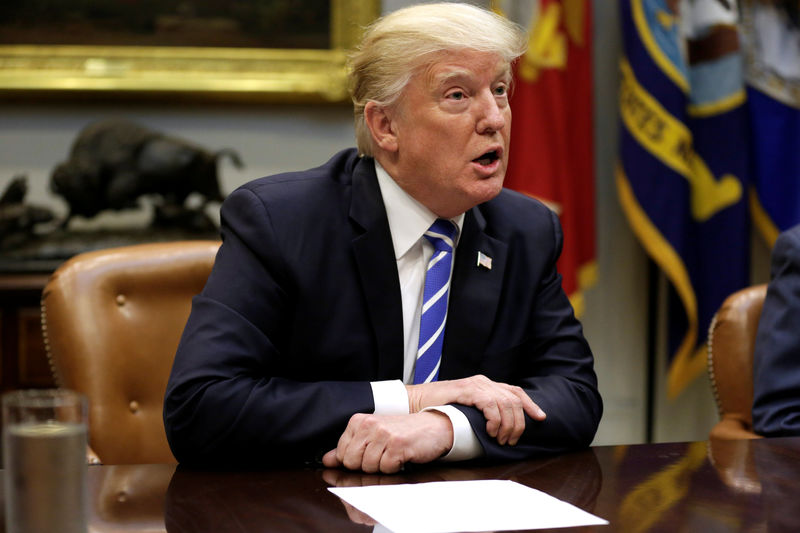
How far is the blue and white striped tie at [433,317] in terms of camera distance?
73.7 inches

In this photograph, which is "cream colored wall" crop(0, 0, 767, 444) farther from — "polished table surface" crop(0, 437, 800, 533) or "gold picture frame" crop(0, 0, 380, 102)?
"polished table surface" crop(0, 437, 800, 533)

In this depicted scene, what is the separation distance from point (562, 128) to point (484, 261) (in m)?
2.06

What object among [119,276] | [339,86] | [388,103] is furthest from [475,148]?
[339,86]

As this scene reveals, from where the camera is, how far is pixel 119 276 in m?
2.18

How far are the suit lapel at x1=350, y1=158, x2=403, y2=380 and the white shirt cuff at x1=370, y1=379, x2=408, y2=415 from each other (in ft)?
0.60

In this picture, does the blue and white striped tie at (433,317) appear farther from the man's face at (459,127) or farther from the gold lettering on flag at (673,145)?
the gold lettering on flag at (673,145)

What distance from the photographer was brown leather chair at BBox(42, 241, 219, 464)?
2.09m

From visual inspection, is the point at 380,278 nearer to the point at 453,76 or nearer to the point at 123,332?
the point at 453,76

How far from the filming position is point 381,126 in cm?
200

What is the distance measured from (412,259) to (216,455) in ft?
1.94

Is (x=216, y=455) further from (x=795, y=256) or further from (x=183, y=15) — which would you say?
(x=183, y=15)

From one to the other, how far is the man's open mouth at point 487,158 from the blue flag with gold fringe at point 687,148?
6.75ft

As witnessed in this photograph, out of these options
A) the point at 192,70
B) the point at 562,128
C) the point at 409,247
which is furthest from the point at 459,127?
the point at 192,70

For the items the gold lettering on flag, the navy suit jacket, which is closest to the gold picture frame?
the gold lettering on flag
